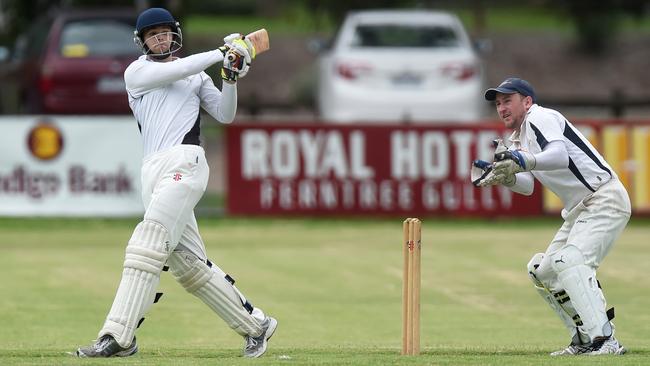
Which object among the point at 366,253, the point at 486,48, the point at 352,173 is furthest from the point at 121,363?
the point at 486,48

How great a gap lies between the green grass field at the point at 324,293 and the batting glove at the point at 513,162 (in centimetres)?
107

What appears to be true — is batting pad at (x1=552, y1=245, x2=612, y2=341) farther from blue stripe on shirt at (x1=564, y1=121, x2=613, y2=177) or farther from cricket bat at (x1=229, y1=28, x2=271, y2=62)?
cricket bat at (x1=229, y1=28, x2=271, y2=62)

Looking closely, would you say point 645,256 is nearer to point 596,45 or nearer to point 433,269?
point 433,269

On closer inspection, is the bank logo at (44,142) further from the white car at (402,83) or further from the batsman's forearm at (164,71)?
the batsman's forearm at (164,71)

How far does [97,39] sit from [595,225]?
12759 millimetres

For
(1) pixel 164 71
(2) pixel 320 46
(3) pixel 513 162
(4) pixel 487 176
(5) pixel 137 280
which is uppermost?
(1) pixel 164 71

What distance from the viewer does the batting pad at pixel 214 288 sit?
9227 mm

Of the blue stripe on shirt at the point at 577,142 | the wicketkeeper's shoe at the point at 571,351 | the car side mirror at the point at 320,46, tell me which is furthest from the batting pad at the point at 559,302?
the car side mirror at the point at 320,46

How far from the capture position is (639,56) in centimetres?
4409

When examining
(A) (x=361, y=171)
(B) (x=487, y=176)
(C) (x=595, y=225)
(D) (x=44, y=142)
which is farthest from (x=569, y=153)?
(D) (x=44, y=142)

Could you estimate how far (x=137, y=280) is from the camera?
353 inches

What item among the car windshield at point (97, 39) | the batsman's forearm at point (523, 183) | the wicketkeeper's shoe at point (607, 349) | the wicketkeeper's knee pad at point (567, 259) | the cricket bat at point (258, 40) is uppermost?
the cricket bat at point (258, 40)

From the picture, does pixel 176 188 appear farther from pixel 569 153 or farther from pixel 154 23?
pixel 569 153

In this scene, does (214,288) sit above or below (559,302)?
above
